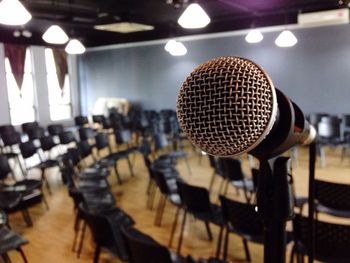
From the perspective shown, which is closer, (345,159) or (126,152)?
(126,152)

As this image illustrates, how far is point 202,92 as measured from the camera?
71 cm

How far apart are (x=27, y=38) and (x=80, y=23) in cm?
159

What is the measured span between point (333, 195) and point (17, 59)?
11.1 m

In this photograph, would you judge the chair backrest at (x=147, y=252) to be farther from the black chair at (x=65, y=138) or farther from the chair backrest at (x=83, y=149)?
the black chair at (x=65, y=138)

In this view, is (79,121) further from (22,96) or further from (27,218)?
(27,218)

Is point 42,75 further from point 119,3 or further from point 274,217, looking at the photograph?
point 274,217

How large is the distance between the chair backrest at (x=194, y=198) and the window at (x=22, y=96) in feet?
31.4

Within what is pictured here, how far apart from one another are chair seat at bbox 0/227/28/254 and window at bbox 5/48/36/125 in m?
8.99

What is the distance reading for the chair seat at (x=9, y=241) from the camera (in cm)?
321

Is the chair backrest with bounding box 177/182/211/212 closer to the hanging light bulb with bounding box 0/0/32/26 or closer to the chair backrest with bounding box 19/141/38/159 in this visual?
the hanging light bulb with bounding box 0/0/32/26

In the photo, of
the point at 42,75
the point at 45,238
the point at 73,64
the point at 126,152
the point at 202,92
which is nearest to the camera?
the point at 202,92

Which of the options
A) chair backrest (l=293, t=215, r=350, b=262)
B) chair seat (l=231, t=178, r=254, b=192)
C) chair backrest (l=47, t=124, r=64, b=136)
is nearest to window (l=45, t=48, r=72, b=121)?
chair backrest (l=47, t=124, r=64, b=136)

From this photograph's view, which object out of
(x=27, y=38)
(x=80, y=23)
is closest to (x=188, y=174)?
(x=80, y=23)

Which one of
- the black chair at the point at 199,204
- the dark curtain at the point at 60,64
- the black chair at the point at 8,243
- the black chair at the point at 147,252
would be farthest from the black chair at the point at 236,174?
the dark curtain at the point at 60,64
